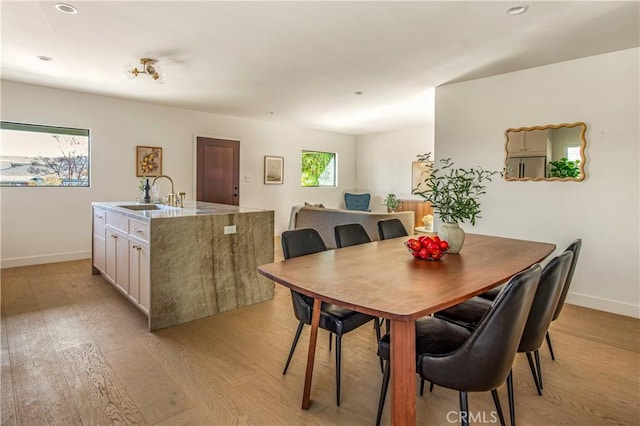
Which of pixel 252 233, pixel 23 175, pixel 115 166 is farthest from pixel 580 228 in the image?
pixel 23 175

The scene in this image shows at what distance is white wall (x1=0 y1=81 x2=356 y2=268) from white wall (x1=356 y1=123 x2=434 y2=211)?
9.51 feet

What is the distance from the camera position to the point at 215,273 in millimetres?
3166

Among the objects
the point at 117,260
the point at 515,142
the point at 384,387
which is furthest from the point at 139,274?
the point at 515,142

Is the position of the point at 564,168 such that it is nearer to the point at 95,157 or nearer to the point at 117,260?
the point at 117,260

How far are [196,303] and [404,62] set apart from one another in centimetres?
303

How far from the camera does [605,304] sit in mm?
3426

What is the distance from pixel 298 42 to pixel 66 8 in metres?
1.72

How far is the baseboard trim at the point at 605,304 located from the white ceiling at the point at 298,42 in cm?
231

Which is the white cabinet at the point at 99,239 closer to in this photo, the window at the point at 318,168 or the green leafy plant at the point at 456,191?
the green leafy plant at the point at 456,191

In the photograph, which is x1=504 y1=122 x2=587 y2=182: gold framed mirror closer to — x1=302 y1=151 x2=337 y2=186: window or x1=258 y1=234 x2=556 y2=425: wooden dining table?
x1=258 y1=234 x2=556 y2=425: wooden dining table

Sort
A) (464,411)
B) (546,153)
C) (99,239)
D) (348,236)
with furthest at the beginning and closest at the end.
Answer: (99,239), (546,153), (348,236), (464,411)

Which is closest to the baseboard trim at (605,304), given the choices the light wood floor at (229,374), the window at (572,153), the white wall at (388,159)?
the light wood floor at (229,374)

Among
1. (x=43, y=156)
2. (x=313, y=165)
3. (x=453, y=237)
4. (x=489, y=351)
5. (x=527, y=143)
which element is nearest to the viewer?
(x=489, y=351)

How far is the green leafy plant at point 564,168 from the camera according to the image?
3.54 m
